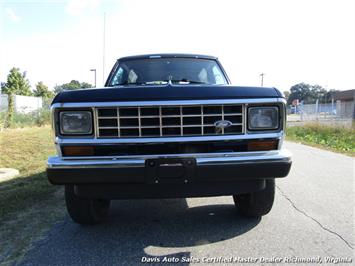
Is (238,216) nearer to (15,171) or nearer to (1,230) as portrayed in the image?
(1,230)

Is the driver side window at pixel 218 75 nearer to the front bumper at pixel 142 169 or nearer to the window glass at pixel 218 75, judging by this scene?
the window glass at pixel 218 75

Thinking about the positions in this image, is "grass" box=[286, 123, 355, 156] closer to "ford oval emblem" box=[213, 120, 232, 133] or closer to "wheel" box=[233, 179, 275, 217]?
"wheel" box=[233, 179, 275, 217]

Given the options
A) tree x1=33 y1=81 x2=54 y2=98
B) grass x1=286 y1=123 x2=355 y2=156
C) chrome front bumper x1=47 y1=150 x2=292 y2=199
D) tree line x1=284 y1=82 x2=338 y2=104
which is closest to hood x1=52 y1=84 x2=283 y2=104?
chrome front bumper x1=47 y1=150 x2=292 y2=199

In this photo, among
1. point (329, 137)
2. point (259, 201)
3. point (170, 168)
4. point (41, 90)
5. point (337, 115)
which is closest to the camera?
point (170, 168)

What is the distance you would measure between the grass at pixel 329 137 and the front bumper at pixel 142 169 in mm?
8222

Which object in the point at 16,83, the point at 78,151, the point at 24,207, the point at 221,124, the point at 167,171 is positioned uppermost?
the point at 16,83

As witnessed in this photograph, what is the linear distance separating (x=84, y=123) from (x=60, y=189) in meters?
3.13

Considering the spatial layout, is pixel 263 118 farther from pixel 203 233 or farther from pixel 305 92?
pixel 305 92

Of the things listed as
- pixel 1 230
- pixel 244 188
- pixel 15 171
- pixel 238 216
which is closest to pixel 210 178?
pixel 244 188

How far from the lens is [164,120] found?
10.7ft

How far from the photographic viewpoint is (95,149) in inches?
128

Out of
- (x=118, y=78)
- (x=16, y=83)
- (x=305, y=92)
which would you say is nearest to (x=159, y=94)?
(x=118, y=78)

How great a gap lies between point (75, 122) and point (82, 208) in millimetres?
1043

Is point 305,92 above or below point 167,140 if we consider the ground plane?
above
